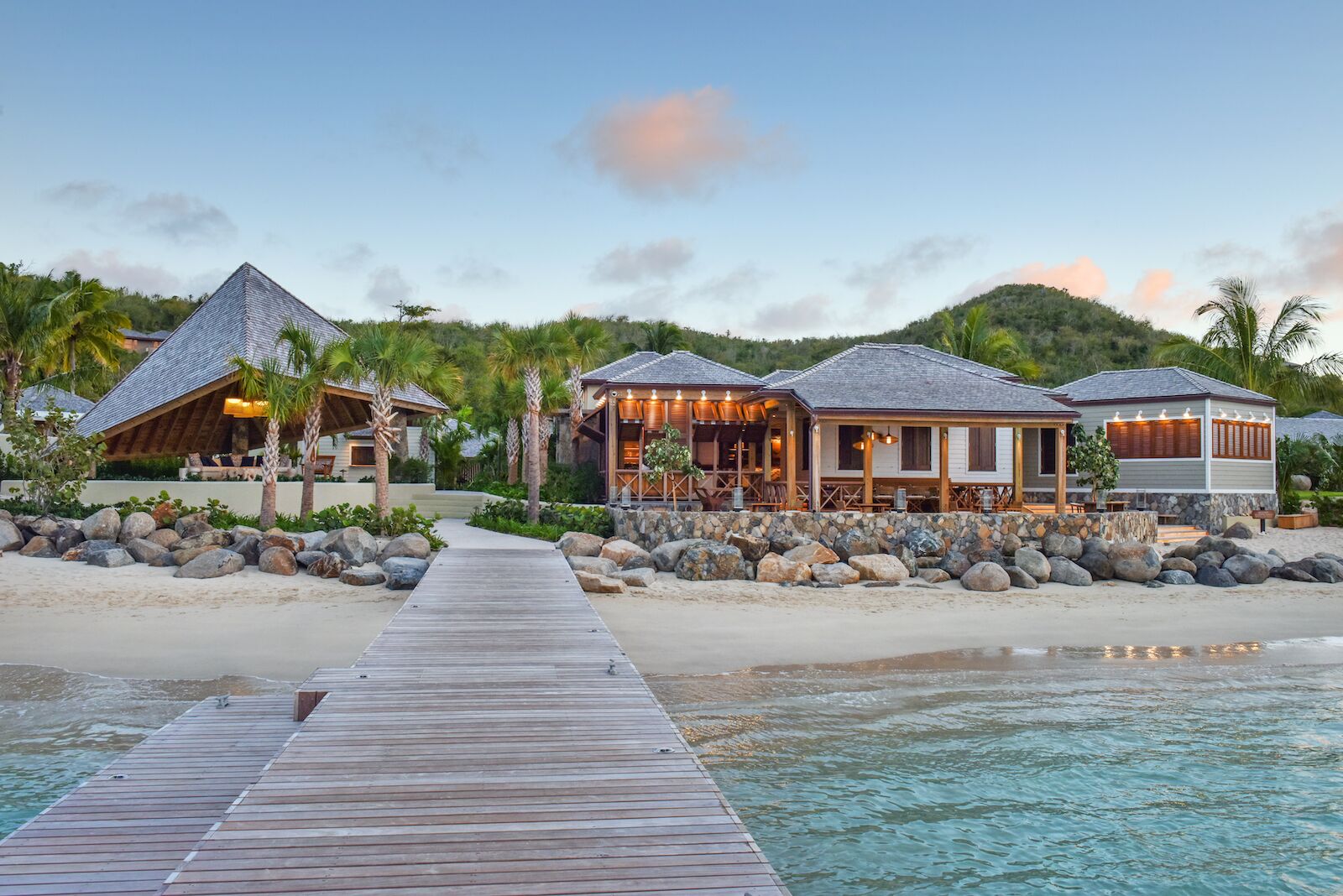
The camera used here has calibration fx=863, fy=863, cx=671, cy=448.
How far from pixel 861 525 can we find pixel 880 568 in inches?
79.2

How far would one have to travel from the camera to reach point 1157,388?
2631cm

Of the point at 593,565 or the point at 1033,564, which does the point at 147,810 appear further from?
the point at 1033,564

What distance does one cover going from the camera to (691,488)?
77.5 feet

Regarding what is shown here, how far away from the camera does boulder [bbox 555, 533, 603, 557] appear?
704 inches

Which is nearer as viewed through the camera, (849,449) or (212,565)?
(212,565)

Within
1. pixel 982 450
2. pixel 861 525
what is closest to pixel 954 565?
pixel 861 525

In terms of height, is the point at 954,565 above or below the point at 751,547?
below

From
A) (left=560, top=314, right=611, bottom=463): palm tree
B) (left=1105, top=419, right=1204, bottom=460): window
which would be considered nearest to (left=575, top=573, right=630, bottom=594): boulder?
(left=560, top=314, right=611, bottom=463): palm tree

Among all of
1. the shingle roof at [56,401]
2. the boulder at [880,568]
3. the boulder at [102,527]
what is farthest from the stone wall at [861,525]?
the shingle roof at [56,401]

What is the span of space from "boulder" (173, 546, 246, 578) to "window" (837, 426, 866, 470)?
1534 cm

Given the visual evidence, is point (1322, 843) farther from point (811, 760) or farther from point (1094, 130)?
point (1094, 130)

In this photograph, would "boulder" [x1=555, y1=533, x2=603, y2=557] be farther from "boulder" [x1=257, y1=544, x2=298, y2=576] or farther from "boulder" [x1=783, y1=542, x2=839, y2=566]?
"boulder" [x1=257, y1=544, x2=298, y2=576]

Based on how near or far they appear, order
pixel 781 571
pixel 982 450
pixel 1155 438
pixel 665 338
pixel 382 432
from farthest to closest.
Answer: pixel 665 338 → pixel 1155 438 → pixel 982 450 → pixel 382 432 → pixel 781 571

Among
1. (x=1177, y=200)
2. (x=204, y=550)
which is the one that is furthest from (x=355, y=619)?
(x=1177, y=200)
